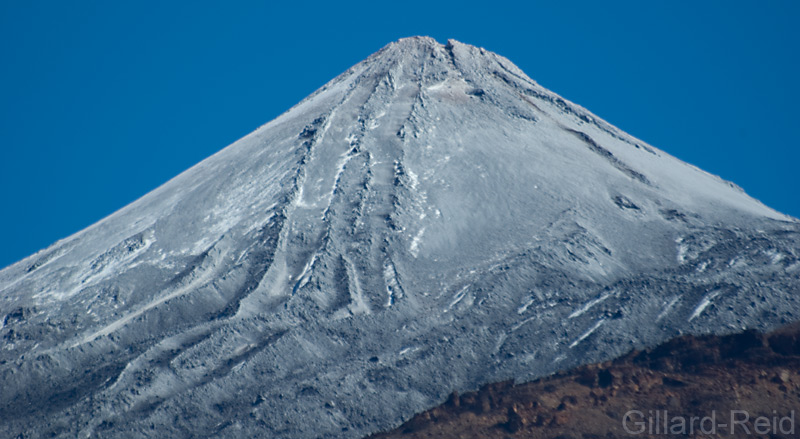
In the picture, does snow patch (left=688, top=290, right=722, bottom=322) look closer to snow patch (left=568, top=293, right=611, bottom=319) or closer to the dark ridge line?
snow patch (left=568, top=293, right=611, bottom=319)

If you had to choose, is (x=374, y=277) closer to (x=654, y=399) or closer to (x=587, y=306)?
(x=587, y=306)

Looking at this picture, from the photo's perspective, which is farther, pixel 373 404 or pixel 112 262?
pixel 112 262

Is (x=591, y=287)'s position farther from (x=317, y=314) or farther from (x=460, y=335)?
(x=317, y=314)

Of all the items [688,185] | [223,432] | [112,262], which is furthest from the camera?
[688,185]

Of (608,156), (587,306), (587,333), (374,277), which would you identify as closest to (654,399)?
(587,333)

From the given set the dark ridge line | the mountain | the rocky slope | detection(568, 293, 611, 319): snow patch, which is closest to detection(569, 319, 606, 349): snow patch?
the mountain

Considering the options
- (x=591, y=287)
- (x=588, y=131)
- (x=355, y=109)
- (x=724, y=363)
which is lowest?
(x=724, y=363)

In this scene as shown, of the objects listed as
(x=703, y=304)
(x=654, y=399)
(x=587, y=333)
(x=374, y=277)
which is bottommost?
(x=654, y=399)

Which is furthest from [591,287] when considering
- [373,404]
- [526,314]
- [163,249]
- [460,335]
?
[163,249]

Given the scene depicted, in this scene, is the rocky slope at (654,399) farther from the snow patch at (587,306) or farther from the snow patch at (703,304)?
the snow patch at (587,306)
